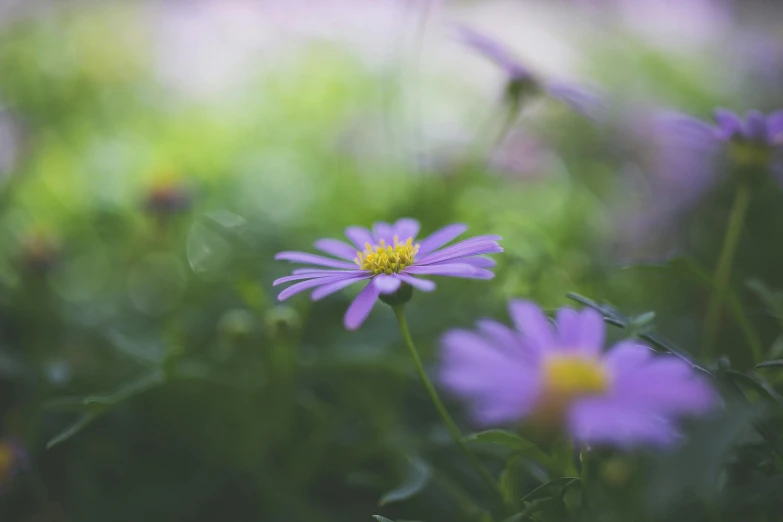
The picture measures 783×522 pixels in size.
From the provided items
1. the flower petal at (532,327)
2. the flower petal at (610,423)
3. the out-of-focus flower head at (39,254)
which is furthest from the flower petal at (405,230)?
the out-of-focus flower head at (39,254)

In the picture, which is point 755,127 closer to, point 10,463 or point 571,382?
point 571,382

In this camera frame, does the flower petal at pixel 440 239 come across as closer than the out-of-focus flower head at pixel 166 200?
Yes

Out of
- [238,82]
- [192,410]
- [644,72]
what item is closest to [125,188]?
[192,410]

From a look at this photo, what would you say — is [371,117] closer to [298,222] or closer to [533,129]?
[533,129]

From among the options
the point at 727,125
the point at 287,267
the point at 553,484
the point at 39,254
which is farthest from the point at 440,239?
the point at 39,254

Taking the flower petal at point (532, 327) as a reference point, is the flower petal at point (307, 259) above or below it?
below

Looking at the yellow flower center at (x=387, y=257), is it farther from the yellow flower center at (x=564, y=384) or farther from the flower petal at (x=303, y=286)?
the yellow flower center at (x=564, y=384)
